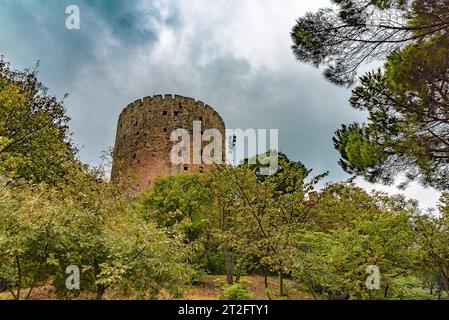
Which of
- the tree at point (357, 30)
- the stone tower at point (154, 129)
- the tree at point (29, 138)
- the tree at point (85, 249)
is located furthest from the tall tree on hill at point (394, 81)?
the stone tower at point (154, 129)

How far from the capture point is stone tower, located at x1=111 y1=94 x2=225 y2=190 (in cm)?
2277

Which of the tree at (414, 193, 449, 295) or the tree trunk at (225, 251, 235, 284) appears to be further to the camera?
the tree trunk at (225, 251, 235, 284)

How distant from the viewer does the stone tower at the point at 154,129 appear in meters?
22.8

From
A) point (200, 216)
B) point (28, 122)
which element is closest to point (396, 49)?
point (200, 216)

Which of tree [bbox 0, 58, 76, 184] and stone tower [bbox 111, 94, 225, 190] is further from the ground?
stone tower [bbox 111, 94, 225, 190]

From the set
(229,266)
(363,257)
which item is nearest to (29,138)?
(229,266)

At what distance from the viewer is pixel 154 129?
23.6m

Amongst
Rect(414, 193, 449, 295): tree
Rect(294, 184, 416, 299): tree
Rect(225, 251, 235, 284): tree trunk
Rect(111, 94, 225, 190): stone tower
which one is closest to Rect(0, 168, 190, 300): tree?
Rect(294, 184, 416, 299): tree

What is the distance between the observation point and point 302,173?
402 inches

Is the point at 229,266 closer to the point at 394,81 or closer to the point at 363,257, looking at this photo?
the point at 363,257

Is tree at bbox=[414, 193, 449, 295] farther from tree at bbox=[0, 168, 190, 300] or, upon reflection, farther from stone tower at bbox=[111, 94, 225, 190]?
stone tower at bbox=[111, 94, 225, 190]

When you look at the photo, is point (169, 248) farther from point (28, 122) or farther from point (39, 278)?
point (28, 122)

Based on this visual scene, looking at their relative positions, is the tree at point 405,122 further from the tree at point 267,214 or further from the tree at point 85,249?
the tree at point 85,249

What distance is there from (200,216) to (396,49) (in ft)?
28.8
